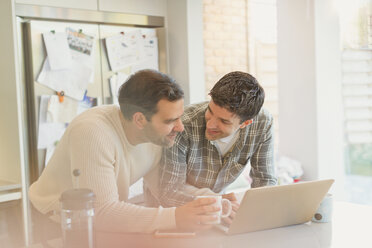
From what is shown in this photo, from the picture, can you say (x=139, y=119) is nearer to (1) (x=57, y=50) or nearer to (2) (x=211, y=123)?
(2) (x=211, y=123)

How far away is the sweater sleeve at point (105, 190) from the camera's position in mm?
1237

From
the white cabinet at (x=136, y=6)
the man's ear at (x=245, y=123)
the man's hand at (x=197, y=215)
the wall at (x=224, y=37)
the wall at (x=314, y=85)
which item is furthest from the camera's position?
the wall at (x=224, y=37)

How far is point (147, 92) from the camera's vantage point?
1.34 meters

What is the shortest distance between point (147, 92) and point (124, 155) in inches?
8.7

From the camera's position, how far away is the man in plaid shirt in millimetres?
1524

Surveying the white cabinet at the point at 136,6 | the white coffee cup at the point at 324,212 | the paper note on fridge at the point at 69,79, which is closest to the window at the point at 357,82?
the white cabinet at the point at 136,6

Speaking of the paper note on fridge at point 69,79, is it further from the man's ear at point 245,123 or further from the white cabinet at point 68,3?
the man's ear at point 245,123

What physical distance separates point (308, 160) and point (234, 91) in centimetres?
172

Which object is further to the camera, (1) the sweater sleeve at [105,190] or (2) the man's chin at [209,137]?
(2) the man's chin at [209,137]

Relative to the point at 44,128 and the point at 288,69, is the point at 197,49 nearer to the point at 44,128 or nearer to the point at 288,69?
the point at 288,69

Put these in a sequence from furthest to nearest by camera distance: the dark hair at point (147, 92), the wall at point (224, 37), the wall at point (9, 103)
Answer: the wall at point (224, 37)
the wall at point (9, 103)
the dark hair at point (147, 92)

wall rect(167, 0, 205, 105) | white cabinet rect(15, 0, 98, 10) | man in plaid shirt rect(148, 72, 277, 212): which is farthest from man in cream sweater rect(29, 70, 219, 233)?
wall rect(167, 0, 205, 105)

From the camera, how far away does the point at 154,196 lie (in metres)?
1.63

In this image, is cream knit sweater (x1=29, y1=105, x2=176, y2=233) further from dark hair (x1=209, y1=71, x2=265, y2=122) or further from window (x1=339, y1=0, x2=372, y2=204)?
window (x1=339, y1=0, x2=372, y2=204)
